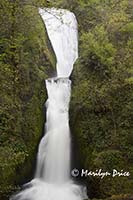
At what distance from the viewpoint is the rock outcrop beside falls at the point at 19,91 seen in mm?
9547

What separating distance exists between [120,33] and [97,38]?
1775mm

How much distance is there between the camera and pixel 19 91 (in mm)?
12062

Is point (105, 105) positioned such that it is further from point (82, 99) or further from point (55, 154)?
point (55, 154)

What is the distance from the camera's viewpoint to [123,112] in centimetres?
1112

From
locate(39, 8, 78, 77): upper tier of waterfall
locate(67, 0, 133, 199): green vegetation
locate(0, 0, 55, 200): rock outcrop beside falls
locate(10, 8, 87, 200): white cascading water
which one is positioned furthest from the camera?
locate(39, 8, 78, 77): upper tier of waterfall

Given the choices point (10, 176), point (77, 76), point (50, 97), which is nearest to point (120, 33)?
point (77, 76)

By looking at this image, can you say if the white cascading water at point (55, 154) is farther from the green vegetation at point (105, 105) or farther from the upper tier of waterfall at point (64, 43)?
the upper tier of waterfall at point (64, 43)

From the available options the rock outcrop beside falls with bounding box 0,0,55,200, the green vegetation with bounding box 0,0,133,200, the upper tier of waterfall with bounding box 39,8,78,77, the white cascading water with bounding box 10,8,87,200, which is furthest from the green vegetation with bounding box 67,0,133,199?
the upper tier of waterfall with bounding box 39,8,78,77

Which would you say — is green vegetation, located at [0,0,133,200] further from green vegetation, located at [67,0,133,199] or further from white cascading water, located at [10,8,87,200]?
white cascading water, located at [10,8,87,200]

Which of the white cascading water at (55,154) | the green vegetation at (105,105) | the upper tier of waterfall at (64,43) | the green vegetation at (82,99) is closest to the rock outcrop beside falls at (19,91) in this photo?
the green vegetation at (82,99)

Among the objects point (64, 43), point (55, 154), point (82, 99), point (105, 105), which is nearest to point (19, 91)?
point (82, 99)

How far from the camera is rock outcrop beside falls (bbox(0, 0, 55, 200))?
9.55 meters

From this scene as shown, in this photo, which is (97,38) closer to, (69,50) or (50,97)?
(50,97)

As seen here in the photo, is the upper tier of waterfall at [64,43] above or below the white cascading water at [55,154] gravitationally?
above
